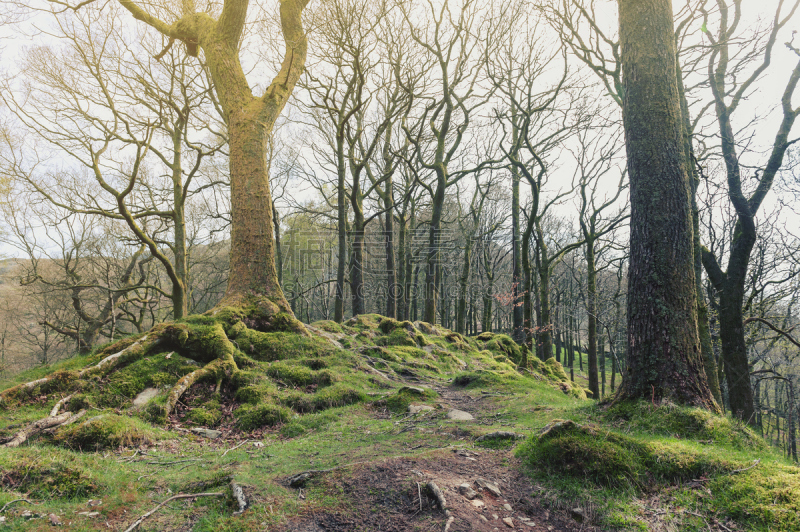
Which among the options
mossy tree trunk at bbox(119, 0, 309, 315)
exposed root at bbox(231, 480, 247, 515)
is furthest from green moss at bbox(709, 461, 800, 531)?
mossy tree trunk at bbox(119, 0, 309, 315)

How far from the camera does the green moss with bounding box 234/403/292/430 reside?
4852 mm

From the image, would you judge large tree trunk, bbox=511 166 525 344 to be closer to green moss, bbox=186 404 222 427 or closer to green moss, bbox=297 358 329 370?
green moss, bbox=297 358 329 370

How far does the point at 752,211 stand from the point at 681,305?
581cm

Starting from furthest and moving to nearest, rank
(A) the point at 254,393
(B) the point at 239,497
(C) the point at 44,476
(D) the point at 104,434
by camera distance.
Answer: (A) the point at 254,393, (D) the point at 104,434, (C) the point at 44,476, (B) the point at 239,497

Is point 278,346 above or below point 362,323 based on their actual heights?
above

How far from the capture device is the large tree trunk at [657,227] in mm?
3947

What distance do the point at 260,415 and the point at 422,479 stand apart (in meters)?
3.07

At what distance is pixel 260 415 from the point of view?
494 centimetres

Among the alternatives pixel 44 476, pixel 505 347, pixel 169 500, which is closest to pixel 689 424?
pixel 169 500

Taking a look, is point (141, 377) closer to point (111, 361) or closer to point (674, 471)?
point (111, 361)

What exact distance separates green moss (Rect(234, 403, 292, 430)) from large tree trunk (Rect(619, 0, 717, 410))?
439 centimetres

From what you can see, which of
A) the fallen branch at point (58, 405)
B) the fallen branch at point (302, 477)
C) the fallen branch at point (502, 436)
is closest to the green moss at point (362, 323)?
the fallen branch at point (58, 405)

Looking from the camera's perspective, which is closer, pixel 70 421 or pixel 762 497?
pixel 762 497

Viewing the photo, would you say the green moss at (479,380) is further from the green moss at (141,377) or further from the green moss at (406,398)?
the green moss at (141,377)
